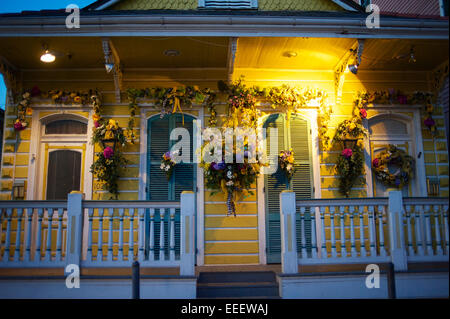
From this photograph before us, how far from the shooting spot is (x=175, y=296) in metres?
4.76

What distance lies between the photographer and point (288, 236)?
5.01m

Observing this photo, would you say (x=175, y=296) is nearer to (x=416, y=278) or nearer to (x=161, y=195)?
(x=161, y=195)

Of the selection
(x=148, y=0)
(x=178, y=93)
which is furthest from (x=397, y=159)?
(x=148, y=0)

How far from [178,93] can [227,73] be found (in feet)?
3.14

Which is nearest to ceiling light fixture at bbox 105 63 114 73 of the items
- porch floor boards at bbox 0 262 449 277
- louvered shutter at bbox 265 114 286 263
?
louvered shutter at bbox 265 114 286 263

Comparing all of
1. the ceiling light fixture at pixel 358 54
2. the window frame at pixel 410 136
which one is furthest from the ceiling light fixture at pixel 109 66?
the window frame at pixel 410 136

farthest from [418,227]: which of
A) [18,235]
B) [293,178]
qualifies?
[18,235]

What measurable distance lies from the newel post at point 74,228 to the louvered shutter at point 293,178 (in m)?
3.05

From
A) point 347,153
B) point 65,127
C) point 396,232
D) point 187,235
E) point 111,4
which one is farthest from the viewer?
point 111,4

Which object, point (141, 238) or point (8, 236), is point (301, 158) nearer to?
point (141, 238)

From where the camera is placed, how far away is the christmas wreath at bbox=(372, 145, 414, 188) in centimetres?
670

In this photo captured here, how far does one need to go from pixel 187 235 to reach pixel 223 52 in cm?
311

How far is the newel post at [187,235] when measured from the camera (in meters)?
4.86

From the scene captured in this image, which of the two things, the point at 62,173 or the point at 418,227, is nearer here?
the point at 418,227
